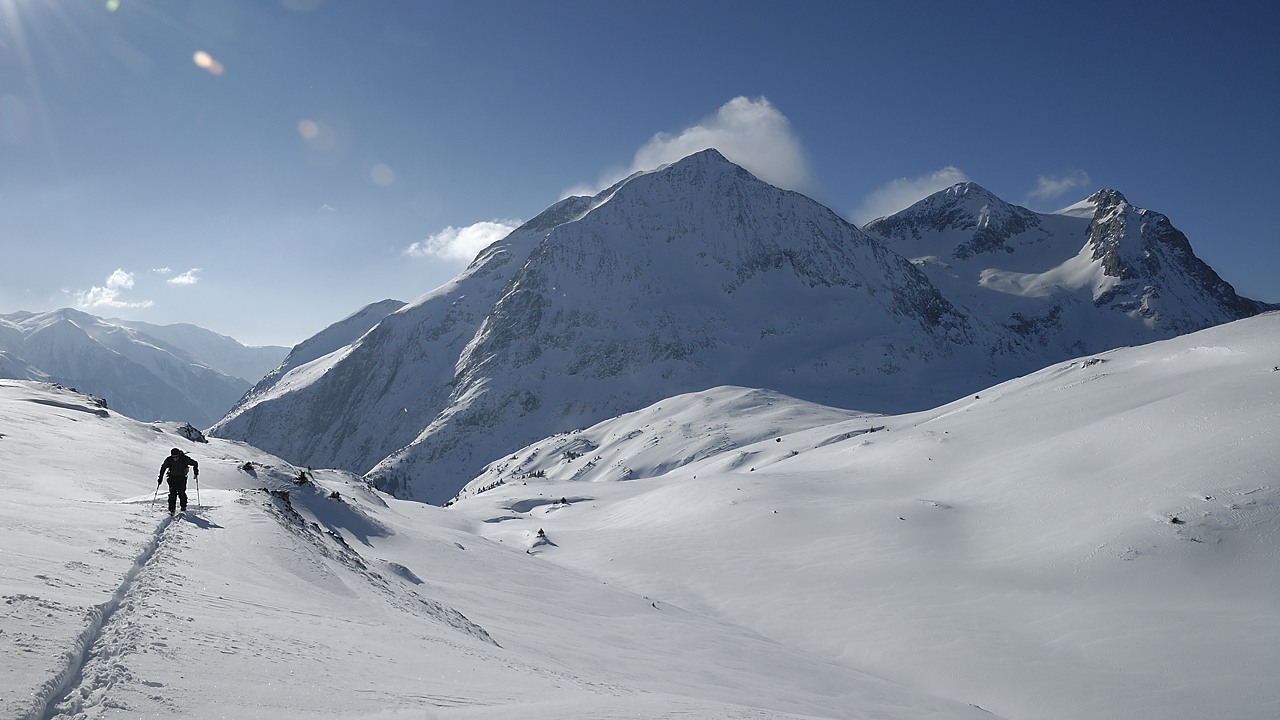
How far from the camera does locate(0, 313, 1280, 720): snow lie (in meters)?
6.38

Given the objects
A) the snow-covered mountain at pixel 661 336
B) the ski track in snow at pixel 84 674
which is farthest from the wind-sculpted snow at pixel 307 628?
the snow-covered mountain at pixel 661 336

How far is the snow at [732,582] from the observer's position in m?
6.38

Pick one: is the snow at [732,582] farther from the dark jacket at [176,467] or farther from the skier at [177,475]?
the dark jacket at [176,467]

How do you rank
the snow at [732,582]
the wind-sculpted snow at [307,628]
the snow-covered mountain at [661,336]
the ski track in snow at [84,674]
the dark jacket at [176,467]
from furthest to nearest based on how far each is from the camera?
1. the snow-covered mountain at [661,336]
2. the dark jacket at [176,467]
3. the snow at [732,582]
4. the wind-sculpted snow at [307,628]
5. the ski track in snow at [84,674]

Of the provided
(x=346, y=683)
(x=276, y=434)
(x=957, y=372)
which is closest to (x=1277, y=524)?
(x=346, y=683)

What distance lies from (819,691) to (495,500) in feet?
129

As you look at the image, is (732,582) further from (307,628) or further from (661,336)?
(661,336)

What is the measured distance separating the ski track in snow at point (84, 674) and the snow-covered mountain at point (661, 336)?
11331 centimetres

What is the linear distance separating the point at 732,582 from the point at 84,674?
20730 millimetres

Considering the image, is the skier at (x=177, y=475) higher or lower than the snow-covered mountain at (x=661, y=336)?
lower

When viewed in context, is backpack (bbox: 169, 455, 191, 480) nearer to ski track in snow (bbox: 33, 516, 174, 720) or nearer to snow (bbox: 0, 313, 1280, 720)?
snow (bbox: 0, 313, 1280, 720)

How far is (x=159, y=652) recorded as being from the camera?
5.80m

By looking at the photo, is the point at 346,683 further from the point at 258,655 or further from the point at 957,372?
the point at 957,372

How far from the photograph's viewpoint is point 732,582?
23469 millimetres
